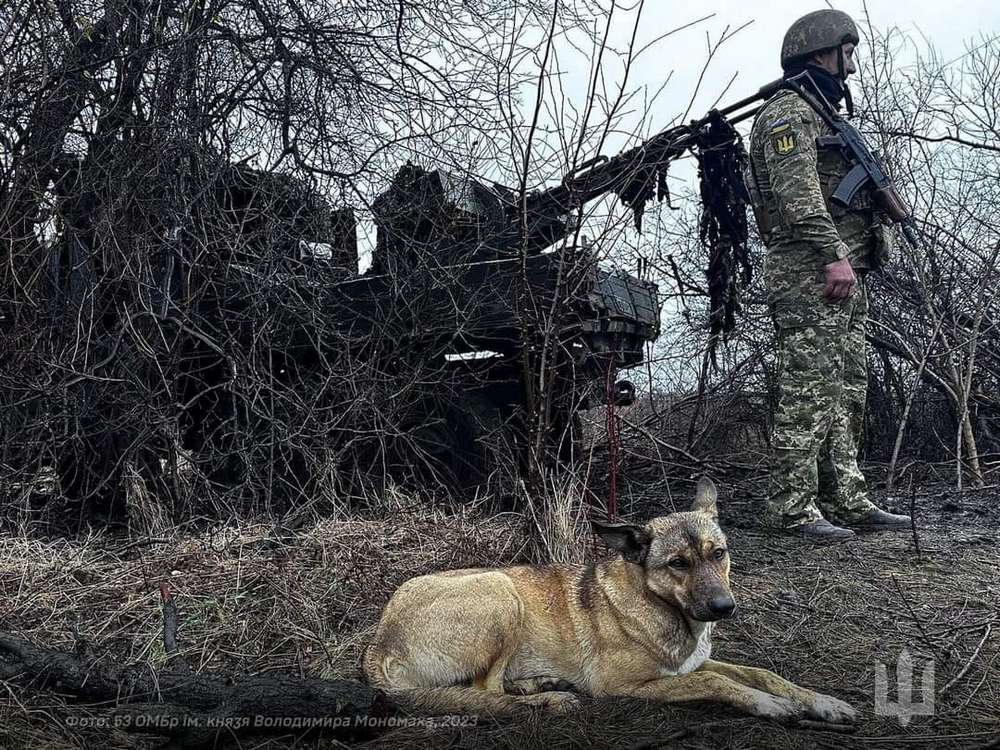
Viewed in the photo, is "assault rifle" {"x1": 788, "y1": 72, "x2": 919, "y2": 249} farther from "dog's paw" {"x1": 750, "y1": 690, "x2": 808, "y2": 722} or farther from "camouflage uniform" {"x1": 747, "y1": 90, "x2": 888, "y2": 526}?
"dog's paw" {"x1": 750, "y1": 690, "x2": 808, "y2": 722}

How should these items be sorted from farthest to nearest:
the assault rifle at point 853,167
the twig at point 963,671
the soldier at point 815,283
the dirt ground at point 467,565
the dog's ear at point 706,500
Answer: the assault rifle at point 853,167 → the soldier at point 815,283 → the dog's ear at point 706,500 → the twig at point 963,671 → the dirt ground at point 467,565

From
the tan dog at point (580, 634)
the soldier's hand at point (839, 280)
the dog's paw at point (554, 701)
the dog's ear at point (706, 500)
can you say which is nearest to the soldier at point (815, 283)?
the soldier's hand at point (839, 280)

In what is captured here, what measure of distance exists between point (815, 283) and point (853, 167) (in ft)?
2.84

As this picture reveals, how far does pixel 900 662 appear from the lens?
3.47 m

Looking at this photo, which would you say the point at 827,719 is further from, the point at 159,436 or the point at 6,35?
the point at 6,35

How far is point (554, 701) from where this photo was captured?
323 centimetres

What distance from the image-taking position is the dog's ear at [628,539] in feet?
11.7

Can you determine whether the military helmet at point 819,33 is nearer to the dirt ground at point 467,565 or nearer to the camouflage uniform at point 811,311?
the camouflage uniform at point 811,311

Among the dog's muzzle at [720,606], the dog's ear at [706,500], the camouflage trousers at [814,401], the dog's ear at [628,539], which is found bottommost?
the dog's muzzle at [720,606]

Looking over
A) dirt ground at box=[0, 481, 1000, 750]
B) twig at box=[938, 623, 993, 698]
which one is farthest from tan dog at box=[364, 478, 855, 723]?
twig at box=[938, 623, 993, 698]

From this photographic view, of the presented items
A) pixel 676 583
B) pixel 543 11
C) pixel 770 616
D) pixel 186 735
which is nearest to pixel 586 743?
pixel 676 583

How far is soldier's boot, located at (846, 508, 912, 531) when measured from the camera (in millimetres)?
5676

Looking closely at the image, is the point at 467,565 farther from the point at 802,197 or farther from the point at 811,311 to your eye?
the point at 802,197

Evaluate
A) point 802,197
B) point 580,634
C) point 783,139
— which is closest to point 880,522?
point 802,197
